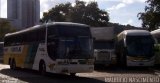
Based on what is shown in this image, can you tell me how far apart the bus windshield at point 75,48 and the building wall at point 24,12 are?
86.8 metres

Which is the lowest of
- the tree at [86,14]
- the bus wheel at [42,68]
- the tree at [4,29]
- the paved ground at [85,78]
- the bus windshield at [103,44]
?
the paved ground at [85,78]

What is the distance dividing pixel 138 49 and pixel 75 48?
10.1 meters

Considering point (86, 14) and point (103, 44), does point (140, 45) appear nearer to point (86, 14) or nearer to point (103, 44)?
point (103, 44)

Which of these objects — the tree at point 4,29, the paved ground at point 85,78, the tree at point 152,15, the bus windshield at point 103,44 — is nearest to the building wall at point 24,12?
the tree at point 4,29

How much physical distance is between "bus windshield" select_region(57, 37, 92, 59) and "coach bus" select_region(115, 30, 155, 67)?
8.89 metres

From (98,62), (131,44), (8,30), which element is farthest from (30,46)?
(8,30)

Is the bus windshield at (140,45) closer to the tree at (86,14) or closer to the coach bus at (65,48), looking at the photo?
the coach bus at (65,48)

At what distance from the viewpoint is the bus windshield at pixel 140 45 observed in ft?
104

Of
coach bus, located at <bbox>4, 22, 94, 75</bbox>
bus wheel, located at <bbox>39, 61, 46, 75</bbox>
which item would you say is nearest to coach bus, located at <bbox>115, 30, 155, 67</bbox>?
bus wheel, located at <bbox>39, 61, 46, 75</bbox>

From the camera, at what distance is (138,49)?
31828mm

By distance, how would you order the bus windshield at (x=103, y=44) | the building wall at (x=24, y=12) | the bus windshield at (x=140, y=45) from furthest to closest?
the building wall at (x=24, y=12)
the bus windshield at (x=103, y=44)
the bus windshield at (x=140, y=45)

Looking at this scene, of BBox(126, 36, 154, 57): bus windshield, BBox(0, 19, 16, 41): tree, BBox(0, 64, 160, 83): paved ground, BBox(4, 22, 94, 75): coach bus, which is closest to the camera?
BBox(0, 64, 160, 83): paved ground

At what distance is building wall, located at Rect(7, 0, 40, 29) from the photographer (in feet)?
364

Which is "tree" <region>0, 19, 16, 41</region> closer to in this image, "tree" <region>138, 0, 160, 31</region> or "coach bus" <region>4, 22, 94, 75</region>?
"tree" <region>138, 0, 160, 31</region>
